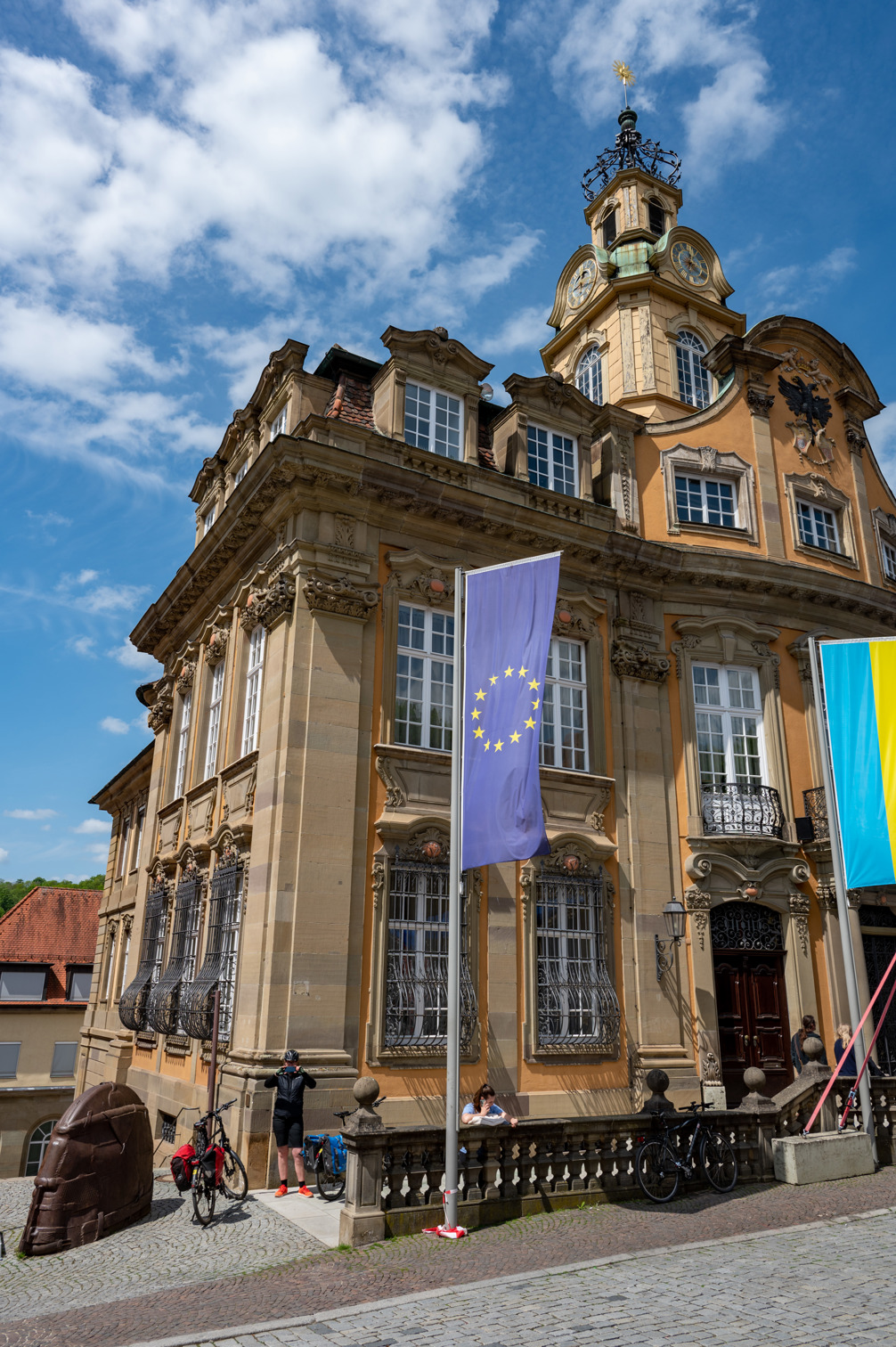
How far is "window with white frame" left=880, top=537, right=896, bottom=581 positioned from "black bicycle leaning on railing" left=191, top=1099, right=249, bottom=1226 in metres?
18.2

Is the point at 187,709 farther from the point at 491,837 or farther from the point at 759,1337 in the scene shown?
the point at 759,1337

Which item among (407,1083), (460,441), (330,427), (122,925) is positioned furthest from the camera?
(122,925)

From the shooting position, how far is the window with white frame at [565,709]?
17.0 meters

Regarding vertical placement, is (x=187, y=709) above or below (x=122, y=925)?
above

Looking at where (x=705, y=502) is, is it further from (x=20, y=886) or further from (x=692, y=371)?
(x=20, y=886)

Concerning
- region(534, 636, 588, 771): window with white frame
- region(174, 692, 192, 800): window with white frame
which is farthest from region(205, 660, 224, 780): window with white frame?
region(534, 636, 588, 771): window with white frame

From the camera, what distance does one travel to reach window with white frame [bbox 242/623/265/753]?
1658 centimetres

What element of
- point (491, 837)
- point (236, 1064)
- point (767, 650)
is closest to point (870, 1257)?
point (491, 837)

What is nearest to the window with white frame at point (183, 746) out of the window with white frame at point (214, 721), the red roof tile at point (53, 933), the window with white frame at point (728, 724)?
the window with white frame at point (214, 721)

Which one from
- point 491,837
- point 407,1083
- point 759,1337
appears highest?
point 491,837

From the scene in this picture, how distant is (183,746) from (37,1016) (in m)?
24.0

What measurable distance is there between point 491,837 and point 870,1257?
16.8 feet

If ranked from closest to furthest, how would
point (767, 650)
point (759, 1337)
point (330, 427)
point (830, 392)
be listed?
point (759, 1337) → point (330, 427) → point (767, 650) → point (830, 392)

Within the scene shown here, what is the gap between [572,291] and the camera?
26422 mm
